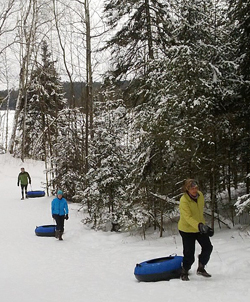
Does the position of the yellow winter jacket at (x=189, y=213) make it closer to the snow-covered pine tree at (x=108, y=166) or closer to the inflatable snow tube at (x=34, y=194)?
the snow-covered pine tree at (x=108, y=166)

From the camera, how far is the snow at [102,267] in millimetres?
6219

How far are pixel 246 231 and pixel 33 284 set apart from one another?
20.0ft

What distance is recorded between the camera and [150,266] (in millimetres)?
7141

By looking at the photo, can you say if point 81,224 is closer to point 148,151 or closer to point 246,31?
point 148,151

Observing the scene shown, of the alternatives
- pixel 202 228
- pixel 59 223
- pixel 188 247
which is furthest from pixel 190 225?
pixel 59 223

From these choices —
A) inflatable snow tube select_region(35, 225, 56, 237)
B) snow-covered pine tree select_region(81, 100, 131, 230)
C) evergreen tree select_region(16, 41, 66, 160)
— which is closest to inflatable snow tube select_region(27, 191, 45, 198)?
evergreen tree select_region(16, 41, 66, 160)

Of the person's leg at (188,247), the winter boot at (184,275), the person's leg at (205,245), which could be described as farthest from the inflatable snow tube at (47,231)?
the person's leg at (205,245)

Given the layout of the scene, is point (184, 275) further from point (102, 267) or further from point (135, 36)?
point (135, 36)

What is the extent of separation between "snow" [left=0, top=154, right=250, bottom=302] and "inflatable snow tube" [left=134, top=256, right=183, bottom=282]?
0.47 ft

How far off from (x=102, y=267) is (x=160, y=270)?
248 centimetres

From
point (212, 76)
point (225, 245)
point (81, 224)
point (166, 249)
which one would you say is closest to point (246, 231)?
point (225, 245)

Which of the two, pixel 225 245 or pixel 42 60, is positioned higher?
pixel 42 60

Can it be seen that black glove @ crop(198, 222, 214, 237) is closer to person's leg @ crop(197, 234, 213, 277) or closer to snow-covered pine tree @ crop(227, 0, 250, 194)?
person's leg @ crop(197, 234, 213, 277)

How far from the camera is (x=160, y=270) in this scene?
7.01 m
